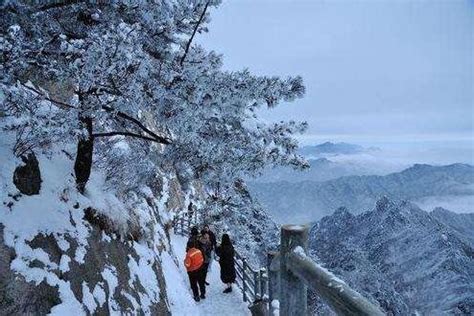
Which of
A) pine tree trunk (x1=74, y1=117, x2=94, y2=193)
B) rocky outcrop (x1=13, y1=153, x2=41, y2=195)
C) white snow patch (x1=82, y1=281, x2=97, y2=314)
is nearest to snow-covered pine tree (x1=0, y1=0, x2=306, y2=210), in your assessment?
rocky outcrop (x1=13, y1=153, x2=41, y2=195)

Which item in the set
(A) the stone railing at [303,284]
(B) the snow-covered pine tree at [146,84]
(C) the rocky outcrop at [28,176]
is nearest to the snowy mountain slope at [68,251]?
(C) the rocky outcrop at [28,176]

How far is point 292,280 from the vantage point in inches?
167

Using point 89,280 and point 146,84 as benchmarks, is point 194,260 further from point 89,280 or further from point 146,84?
point 146,84

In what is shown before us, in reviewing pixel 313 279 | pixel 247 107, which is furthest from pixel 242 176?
pixel 313 279

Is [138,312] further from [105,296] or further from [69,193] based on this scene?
[69,193]

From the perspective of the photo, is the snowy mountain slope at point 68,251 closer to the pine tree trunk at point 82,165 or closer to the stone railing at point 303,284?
the pine tree trunk at point 82,165

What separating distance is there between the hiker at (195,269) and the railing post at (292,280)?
8.81 metres

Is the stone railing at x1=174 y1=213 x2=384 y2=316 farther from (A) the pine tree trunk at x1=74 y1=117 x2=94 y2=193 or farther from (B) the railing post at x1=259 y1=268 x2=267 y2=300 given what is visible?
(B) the railing post at x1=259 y1=268 x2=267 y2=300

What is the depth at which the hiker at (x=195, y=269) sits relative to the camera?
1288cm

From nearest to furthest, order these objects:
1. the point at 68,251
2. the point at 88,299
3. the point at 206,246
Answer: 1. the point at 88,299
2. the point at 68,251
3. the point at 206,246

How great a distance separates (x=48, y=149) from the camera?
8.97 metres

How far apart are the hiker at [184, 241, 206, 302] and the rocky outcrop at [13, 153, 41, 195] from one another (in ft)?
18.9

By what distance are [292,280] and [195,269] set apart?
29.5 ft

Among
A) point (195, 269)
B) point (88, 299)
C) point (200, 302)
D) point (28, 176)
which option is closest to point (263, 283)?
point (195, 269)
